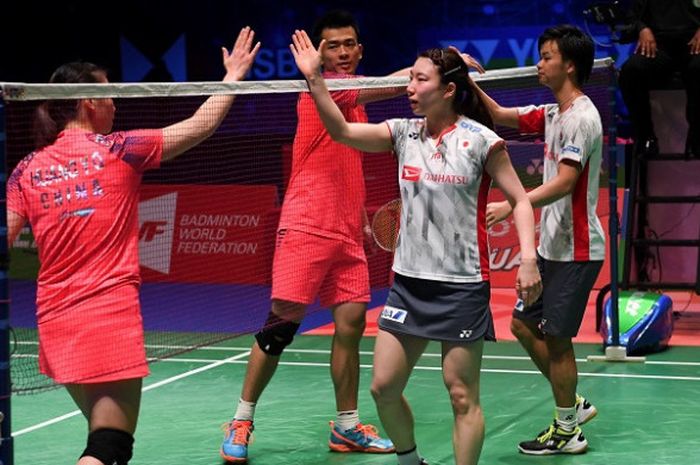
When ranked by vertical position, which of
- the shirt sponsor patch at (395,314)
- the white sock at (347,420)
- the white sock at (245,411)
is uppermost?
the shirt sponsor patch at (395,314)

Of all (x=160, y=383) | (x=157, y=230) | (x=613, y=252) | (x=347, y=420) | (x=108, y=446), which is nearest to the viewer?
(x=108, y=446)

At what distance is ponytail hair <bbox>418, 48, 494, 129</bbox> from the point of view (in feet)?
16.2

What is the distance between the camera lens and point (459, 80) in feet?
16.4

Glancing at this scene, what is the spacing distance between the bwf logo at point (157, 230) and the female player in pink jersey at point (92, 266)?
8.40 metres

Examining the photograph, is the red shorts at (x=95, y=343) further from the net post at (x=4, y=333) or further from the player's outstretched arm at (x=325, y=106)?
the player's outstretched arm at (x=325, y=106)

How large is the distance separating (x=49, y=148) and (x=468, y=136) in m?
1.67

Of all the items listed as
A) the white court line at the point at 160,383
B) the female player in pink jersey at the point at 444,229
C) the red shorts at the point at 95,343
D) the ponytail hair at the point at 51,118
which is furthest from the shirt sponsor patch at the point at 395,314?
the white court line at the point at 160,383

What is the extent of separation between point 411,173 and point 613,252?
12.4 feet

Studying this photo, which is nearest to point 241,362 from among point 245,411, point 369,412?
point 369,412

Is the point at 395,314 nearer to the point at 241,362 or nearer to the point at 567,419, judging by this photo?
the point at 567,419

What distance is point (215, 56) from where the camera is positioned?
16.7 metres

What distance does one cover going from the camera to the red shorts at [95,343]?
4.11 meters

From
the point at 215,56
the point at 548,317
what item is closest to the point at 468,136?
the point at 548,317

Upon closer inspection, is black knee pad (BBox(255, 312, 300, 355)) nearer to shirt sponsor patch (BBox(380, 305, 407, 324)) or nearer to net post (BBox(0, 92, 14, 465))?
shirt sponsor patch (BBox(380, 305, 407, 324))
